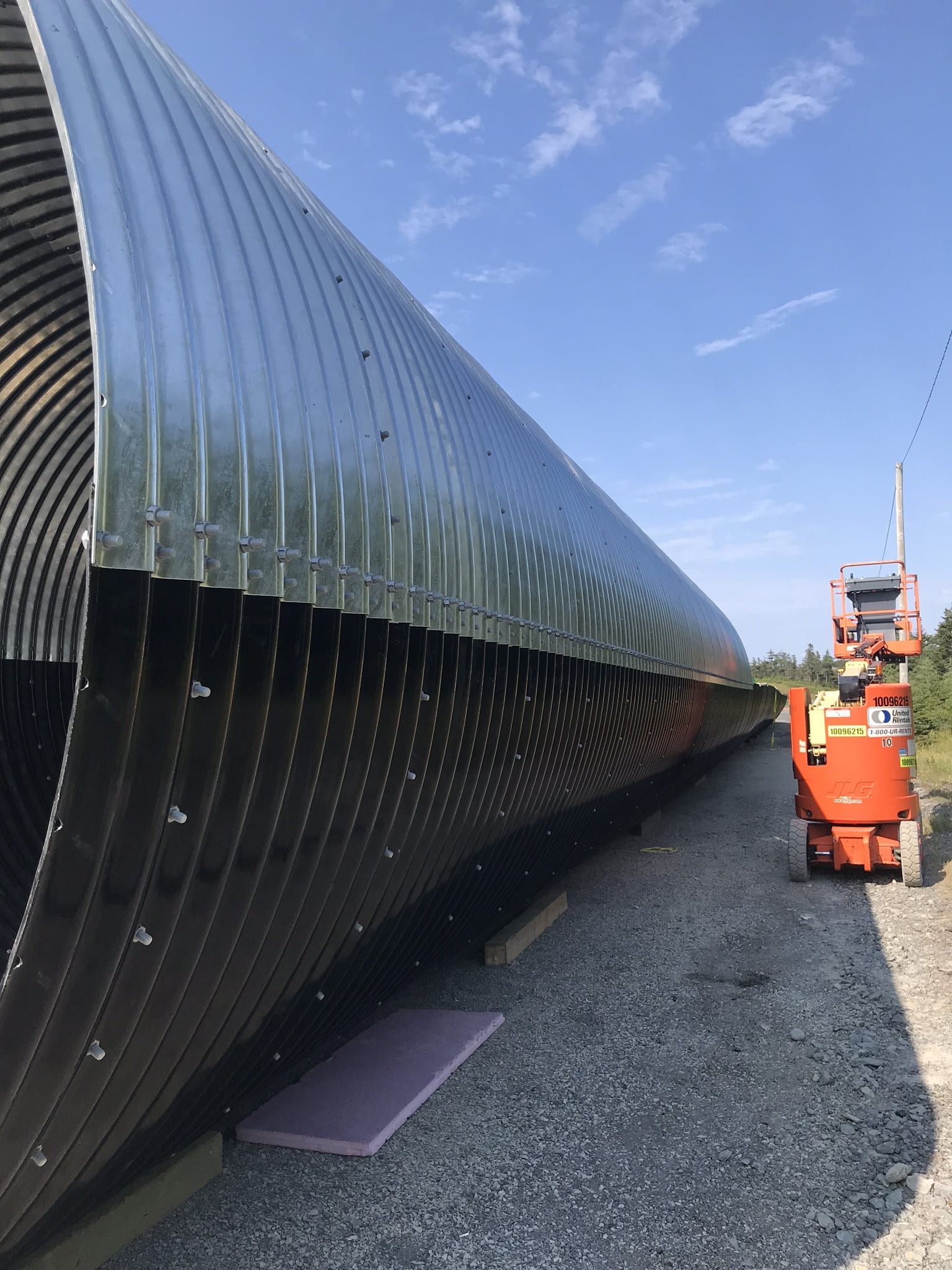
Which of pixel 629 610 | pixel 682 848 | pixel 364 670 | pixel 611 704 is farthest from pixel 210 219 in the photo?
pixel 682 848

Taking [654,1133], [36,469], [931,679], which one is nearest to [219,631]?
[654,1133]

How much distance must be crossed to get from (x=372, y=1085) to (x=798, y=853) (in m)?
6.35

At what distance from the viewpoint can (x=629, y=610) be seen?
850 cm

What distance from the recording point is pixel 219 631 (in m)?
2.60

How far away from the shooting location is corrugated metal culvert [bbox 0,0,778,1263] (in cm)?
236

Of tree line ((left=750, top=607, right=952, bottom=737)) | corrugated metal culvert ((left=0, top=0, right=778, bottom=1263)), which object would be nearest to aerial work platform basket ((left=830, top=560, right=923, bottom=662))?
tree line ((left=750, top=607, right=952, bottom=737))

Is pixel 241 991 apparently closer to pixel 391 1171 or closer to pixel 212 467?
pixel 391 1171

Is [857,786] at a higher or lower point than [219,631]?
lower

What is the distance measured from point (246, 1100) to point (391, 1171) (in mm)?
791

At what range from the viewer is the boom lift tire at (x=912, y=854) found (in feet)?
30.6

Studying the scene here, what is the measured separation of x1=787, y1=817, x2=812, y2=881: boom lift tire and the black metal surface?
20.0ft

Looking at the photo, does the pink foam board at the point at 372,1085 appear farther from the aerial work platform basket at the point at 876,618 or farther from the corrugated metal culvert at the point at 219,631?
the aerial work platform basket at the point at 876,618

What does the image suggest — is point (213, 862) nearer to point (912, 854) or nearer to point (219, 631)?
point (219, 631)

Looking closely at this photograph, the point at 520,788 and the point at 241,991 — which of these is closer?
the point at 241,991
